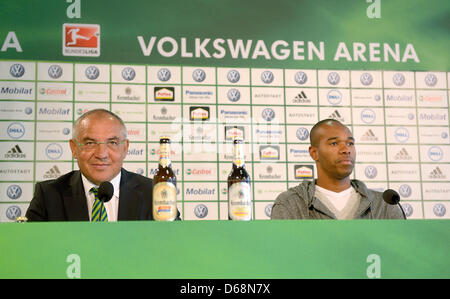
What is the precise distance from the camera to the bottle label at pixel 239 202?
64.5 inches

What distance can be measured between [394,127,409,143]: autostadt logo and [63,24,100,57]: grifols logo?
2141mm

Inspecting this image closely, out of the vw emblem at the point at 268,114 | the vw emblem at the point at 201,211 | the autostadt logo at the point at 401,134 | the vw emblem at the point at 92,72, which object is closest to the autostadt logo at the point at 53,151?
the vw emblem at the point at 92,72

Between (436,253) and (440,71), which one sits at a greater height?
(440,71)

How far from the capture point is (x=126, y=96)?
3555 mm

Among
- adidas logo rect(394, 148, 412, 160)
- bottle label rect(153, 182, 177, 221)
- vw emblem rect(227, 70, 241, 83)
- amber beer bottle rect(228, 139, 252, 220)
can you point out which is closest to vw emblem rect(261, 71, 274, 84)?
vw emblem rect(227, 70, 241, 83)

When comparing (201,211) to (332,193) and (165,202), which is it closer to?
(332,193)

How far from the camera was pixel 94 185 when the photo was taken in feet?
8.64

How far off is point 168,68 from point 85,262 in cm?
245

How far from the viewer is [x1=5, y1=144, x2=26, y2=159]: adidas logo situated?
11.2ft

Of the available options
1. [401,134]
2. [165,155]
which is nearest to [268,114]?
[401,134]

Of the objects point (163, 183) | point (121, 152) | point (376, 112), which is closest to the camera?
point (163, 183)

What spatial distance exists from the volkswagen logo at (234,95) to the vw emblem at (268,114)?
0.20 metres
